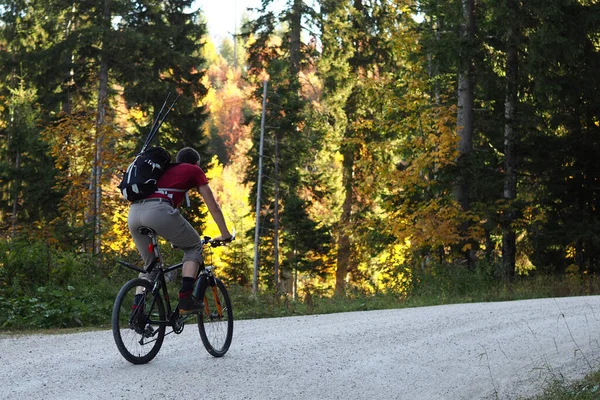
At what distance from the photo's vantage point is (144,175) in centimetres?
719

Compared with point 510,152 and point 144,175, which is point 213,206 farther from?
point 510,152

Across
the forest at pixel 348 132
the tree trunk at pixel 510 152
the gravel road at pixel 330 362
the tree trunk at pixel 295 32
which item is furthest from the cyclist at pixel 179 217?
the tree trunk at pixel 295 32

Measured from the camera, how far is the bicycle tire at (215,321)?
7941 mm

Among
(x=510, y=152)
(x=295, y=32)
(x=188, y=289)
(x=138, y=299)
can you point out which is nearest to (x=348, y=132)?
(x=295, y=32)

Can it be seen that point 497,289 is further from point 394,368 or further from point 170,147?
point 170,147

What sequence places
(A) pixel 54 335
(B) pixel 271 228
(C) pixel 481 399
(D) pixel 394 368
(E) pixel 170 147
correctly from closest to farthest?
(C) pixel 481 399 < (D) pixel 394 368 < (A) pixel 54 335 < (E) pixel 170 147 < (B) pixel 271 228

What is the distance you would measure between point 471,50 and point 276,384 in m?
14.2

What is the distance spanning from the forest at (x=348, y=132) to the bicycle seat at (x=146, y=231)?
6.07 feet

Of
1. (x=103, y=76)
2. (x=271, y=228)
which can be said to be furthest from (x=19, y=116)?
(x=271, y=228)

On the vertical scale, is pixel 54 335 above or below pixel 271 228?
below

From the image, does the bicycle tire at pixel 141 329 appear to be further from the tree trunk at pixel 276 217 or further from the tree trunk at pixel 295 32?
the tree trunk at pixel 295 32

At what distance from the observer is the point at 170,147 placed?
33.0 m

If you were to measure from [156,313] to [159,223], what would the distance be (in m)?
0.89

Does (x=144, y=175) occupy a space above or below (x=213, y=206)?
above
